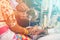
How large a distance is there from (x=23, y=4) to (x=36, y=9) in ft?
0.45

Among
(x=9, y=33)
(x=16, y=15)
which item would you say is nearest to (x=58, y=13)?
(x=16, y=15)

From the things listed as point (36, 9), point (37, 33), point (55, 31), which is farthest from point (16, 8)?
point (55, 31)

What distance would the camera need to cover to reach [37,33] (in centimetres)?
140

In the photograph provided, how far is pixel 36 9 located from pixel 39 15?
66mm

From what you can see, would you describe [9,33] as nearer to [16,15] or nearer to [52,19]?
[16,15]

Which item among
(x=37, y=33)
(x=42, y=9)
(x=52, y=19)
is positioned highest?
(x=42, y=9)

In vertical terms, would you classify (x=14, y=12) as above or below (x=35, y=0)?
below

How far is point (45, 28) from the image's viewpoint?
1408 millimetres

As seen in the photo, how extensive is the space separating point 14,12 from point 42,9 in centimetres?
28

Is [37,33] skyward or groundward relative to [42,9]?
groundward

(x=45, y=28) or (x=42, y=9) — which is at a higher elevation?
(x=42, y=9)

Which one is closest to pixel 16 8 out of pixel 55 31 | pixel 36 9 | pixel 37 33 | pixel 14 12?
pixel 14 12

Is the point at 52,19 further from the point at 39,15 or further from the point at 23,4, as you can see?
the point at 23,4

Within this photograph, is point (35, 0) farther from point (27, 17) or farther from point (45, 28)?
point (45, 28)
